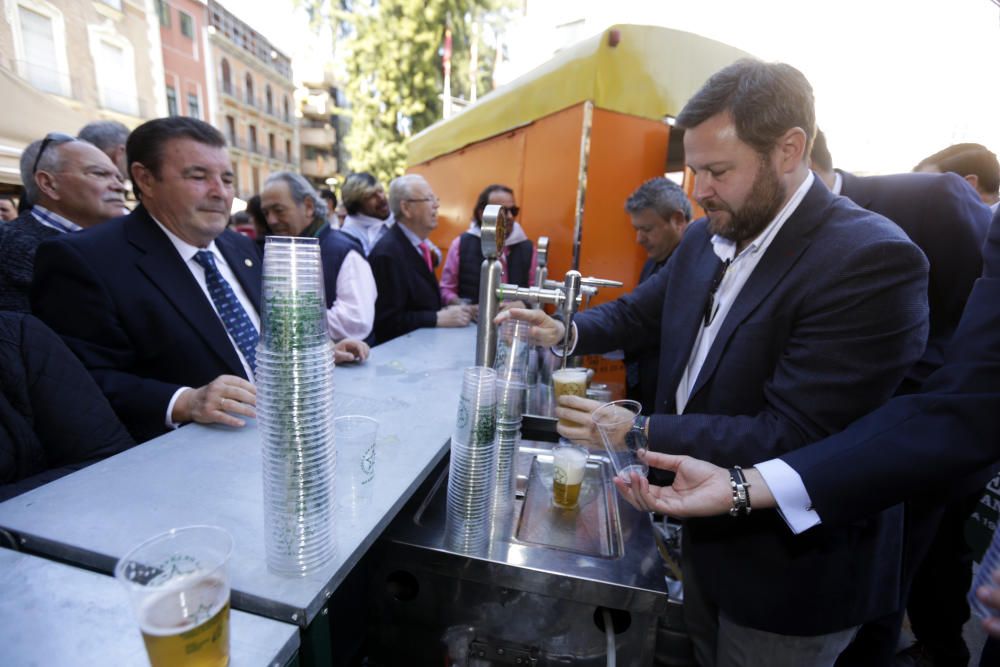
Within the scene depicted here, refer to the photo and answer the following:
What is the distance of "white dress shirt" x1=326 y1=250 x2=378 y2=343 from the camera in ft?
9.65

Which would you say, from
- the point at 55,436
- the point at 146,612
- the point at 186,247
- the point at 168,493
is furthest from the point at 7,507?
the point at 186,247

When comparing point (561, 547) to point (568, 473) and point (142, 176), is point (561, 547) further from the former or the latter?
point (142, 176)

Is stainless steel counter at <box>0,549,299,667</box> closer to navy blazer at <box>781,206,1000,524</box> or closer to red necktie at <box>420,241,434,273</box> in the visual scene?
navy blazer at <box>781,206,1000,524</box>

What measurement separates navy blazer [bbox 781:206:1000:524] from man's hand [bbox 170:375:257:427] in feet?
5.48

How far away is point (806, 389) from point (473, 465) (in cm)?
90

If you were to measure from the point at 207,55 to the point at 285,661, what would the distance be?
15653 millimetres

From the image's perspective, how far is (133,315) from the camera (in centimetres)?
176

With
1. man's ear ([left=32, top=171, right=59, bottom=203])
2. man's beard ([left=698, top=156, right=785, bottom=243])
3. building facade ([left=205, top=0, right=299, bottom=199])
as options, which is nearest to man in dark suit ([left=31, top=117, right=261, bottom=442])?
man's ear ([left=32, top=171, right=59, bottom=203])

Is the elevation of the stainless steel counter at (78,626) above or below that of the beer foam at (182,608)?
below

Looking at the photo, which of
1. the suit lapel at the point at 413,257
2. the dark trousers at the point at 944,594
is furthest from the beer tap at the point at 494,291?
the dark trousers at the point at 944,594

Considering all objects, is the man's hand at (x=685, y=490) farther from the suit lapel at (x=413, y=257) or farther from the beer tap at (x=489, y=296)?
the suit lapel at (x=413, y=257)

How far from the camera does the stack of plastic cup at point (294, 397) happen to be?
72cm

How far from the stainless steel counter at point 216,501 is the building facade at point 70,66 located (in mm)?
2264

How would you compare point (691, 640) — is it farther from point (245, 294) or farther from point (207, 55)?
point (207, 55)
